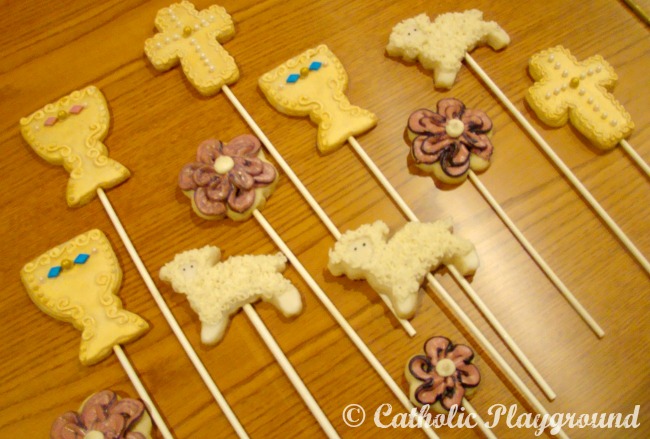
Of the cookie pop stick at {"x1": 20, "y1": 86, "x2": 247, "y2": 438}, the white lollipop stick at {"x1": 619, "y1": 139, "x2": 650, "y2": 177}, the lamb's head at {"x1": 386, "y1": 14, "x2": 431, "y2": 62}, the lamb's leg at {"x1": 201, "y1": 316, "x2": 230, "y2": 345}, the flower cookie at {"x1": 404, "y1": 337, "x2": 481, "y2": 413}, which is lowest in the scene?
the flower cookie at {"x1": 404, "y1": 337, "x2": 481, "y2": 413}

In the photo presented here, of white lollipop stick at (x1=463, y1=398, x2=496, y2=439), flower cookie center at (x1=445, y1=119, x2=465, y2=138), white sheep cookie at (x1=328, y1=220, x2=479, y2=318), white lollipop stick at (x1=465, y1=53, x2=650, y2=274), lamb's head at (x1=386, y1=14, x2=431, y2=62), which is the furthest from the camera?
lamb's head at (x1=386, y1=14, x2=431, y2=62)

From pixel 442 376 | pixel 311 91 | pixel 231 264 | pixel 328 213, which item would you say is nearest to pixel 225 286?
pixel 231 264

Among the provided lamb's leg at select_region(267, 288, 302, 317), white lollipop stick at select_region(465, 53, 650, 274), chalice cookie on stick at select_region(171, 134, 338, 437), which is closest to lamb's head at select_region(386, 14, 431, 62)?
white lollipop stick at select_region(465, 53, 650, 274)

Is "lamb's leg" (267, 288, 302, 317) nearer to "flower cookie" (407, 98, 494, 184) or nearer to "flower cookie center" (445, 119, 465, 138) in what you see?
"flower cookie" (407, 98, 494, 184)

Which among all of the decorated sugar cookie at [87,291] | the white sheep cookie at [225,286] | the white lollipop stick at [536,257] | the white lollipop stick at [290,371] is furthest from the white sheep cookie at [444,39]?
the decorated sugar cookie at [87,291]

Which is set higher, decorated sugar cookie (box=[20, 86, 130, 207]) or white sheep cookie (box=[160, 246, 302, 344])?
decorated sugar cookie (box=[20, 86, 130, 207])

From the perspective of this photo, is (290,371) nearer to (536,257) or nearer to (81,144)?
(536,257)

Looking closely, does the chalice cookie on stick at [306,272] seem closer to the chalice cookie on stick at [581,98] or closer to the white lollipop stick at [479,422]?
the white lollipop stick at [479,422]
